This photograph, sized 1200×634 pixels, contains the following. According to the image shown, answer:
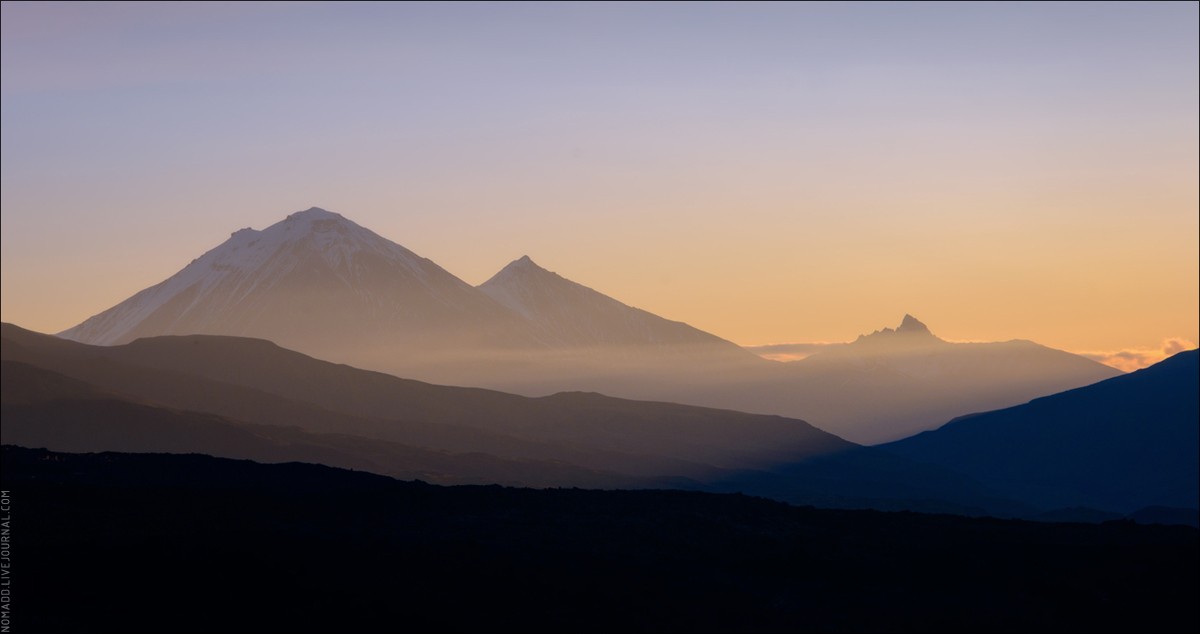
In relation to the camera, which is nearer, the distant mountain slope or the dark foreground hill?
the dark foreground hill

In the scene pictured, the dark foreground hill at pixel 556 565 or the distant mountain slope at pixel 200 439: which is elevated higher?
the distant mountain slope at pixel 200 439

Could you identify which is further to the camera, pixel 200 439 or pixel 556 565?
pixel 200 439

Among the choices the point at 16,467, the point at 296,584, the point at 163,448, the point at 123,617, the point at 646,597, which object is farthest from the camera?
the point at 163,448

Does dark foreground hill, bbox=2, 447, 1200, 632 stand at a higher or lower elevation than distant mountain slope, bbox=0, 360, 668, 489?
lower

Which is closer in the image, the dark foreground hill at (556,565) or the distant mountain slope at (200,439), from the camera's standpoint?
the dark foreground hill at (556,565)

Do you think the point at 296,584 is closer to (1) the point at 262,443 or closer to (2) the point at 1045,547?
(2) the point at 1045,547

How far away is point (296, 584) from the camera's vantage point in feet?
203

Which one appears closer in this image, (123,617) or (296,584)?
(123,617)

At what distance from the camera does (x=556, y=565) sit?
7081cm

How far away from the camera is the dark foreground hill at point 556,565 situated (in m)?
60.1

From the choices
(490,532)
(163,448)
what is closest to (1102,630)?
(490,532)

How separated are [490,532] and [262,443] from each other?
282ft

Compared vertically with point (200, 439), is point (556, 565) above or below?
below

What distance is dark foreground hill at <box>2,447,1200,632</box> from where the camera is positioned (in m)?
60.1
